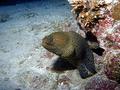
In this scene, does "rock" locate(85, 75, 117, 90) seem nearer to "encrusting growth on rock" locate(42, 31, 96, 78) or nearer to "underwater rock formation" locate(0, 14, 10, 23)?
"encrusting growth on rock" locate(42, 31, 96, 78)

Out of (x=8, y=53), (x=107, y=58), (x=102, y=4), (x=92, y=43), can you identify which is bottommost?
(x=8, y=53)

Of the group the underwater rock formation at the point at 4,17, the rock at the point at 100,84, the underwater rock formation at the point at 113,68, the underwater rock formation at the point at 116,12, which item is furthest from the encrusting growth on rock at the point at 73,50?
the underwater rock formation at the point at 4,17

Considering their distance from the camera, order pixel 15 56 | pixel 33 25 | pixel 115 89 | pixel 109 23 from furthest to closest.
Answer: pixel 33 25 → pixel 15 56 → pixel 109 23 → pixel 115 89

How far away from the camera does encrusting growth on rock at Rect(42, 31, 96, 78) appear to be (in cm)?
430

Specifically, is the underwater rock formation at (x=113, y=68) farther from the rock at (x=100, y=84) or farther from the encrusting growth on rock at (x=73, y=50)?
the encrusting growth on rock at (x=73, y=50)

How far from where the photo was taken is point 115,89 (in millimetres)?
3652

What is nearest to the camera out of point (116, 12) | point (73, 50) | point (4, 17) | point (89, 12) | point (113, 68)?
point (113, 68)

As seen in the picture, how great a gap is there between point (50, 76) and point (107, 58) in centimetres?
137

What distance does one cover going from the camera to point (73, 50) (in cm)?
438

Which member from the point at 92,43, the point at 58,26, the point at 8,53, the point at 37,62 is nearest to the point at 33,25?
the point at 58,26

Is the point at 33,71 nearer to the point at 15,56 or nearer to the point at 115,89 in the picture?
the point at 15,56

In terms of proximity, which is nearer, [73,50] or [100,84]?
[100,84]

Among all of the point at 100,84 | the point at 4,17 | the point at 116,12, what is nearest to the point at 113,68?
the point at 100,84

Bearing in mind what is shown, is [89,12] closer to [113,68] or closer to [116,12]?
[116,12]
